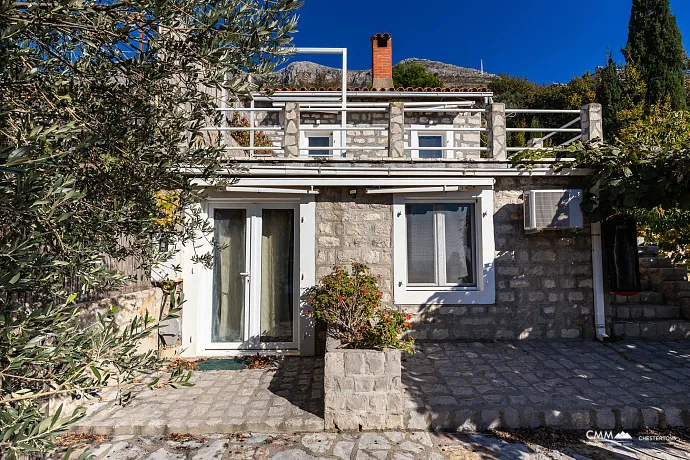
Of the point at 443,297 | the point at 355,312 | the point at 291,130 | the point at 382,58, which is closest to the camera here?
the point at 355,312

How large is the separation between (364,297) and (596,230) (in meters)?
4.43

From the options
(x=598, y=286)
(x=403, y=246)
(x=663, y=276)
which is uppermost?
(x=403, y=246)

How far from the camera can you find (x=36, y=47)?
2.35 meters

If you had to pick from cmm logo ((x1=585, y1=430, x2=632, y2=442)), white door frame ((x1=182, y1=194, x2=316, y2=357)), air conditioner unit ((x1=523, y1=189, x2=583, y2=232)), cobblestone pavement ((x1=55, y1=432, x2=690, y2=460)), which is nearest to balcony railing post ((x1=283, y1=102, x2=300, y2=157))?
white door frame ((x1=182, y1=194, x2=316, y2=357))

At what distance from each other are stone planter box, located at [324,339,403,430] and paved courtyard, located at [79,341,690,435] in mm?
257

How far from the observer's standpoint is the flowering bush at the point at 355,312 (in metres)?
4.33

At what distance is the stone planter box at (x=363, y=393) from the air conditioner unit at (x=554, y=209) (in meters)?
3.76

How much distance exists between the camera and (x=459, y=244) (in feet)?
21.9

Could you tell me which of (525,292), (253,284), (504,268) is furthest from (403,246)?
(253,284)

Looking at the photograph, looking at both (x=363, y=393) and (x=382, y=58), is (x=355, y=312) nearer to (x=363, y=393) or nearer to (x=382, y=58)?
(x=363, y=393)

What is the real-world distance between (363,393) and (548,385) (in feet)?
8.30

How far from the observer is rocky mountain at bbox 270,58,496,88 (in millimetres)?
30406

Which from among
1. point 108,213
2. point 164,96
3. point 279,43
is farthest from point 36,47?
point 279,43

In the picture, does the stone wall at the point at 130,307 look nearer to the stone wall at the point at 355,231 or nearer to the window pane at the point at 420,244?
the stone wall at the point at 355,231
